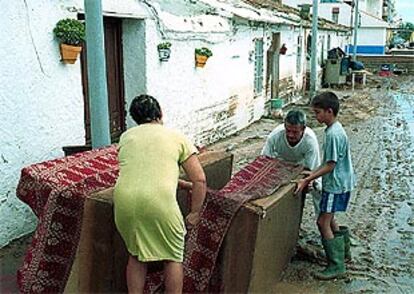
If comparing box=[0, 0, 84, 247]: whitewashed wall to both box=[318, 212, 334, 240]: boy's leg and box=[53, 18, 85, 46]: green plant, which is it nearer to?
box=[53, 18, 85, 46]: green plant

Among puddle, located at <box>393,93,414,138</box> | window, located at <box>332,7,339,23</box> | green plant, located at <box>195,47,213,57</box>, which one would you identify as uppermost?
window, located at <box>332,7,339,23</box>

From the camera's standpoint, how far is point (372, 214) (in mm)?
6680

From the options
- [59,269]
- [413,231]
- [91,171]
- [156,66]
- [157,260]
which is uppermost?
[156,66]

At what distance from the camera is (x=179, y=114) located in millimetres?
9227

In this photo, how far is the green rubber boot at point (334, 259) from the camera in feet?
15.6

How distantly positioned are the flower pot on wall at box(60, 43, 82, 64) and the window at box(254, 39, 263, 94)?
8303 mm

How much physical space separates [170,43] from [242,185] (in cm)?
459

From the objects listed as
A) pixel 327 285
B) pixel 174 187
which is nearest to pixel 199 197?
pixel 174 187

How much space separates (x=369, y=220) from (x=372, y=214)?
27cm

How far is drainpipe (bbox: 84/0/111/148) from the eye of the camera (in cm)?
494

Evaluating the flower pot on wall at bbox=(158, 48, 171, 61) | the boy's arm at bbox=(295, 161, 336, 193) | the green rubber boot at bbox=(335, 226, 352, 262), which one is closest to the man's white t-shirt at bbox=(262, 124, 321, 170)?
the boy's arm at bbox=(295, 161, 336, 193)

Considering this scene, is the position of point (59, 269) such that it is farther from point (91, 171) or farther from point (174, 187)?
point (174, 187)

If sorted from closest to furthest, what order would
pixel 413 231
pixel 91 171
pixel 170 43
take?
1. pixel 91 171
2. pixel 413 231
3. pixel 170 43

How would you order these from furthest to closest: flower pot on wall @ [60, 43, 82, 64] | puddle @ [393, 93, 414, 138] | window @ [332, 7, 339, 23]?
1. window @ [332, 7, 339, 23]
2. puddle @ [393, 93, 414, 138]
3. flower pot on wall @ [60, 43, 82, 64]
